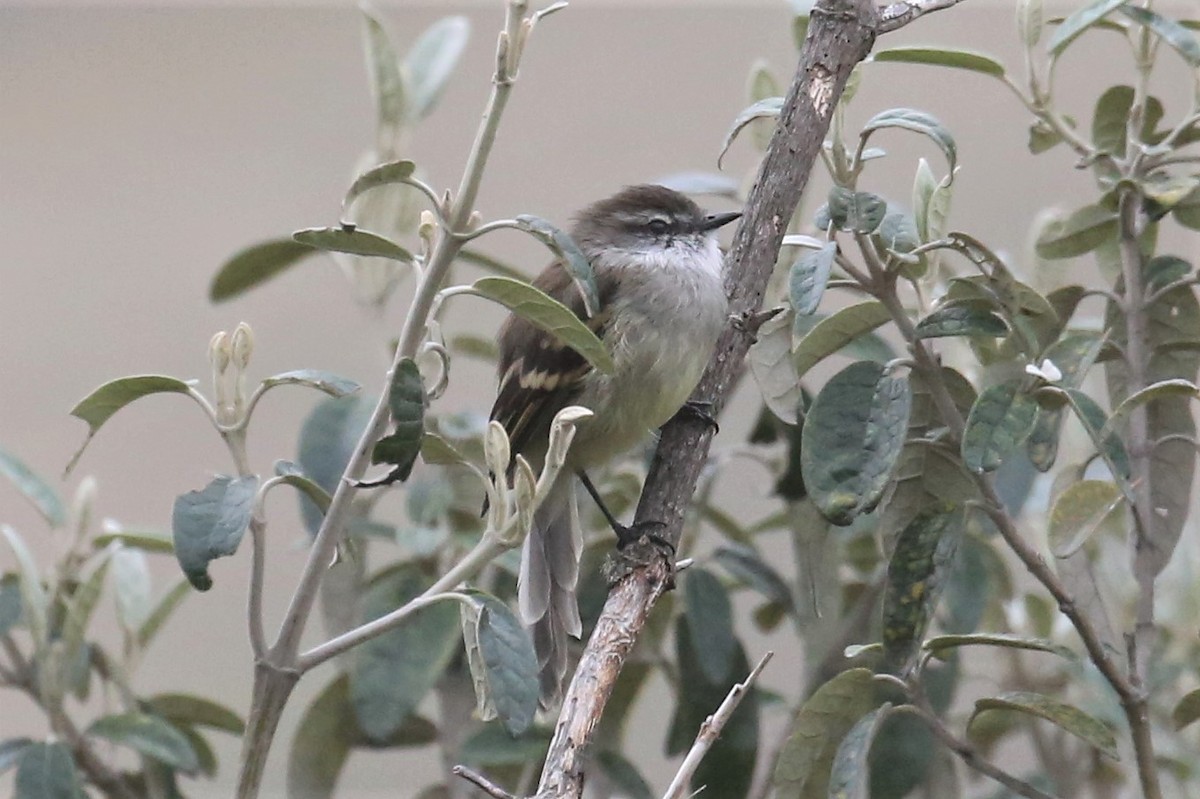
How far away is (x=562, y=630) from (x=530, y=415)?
39 cm

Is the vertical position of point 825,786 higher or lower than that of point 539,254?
lower

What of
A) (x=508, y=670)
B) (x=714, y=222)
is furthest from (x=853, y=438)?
(x=714, y=222)

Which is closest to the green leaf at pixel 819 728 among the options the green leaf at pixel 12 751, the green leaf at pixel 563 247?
the green leaf at pixel 563 247

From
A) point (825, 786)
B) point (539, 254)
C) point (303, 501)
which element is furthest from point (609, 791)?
point (539, 254)

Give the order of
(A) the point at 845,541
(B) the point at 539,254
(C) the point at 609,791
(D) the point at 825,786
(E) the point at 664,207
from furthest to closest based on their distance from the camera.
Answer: (B) the point at 539,254 → (E) the point at 664,207 → (A) the point at 845,541 → (C) the point at 609,791 → (D) the point at 825,786

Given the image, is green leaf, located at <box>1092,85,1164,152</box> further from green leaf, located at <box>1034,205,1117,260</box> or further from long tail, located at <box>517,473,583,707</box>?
long tail, located at <box>517,473,583,707</box>

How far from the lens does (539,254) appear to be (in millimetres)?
4898

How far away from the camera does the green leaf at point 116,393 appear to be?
174 centimetres

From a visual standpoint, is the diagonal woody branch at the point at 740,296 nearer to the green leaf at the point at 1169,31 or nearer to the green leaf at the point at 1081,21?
the green leaf at the point at 1081,21

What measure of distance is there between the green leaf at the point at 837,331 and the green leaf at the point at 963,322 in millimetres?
120

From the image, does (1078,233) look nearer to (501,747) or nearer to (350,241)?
(350,241)

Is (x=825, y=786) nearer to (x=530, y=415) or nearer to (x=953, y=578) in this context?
(x=953, y=578)

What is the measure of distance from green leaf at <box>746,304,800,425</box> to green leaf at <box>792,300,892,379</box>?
1.0 inches

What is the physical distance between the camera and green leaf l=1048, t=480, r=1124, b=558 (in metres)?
1.86
